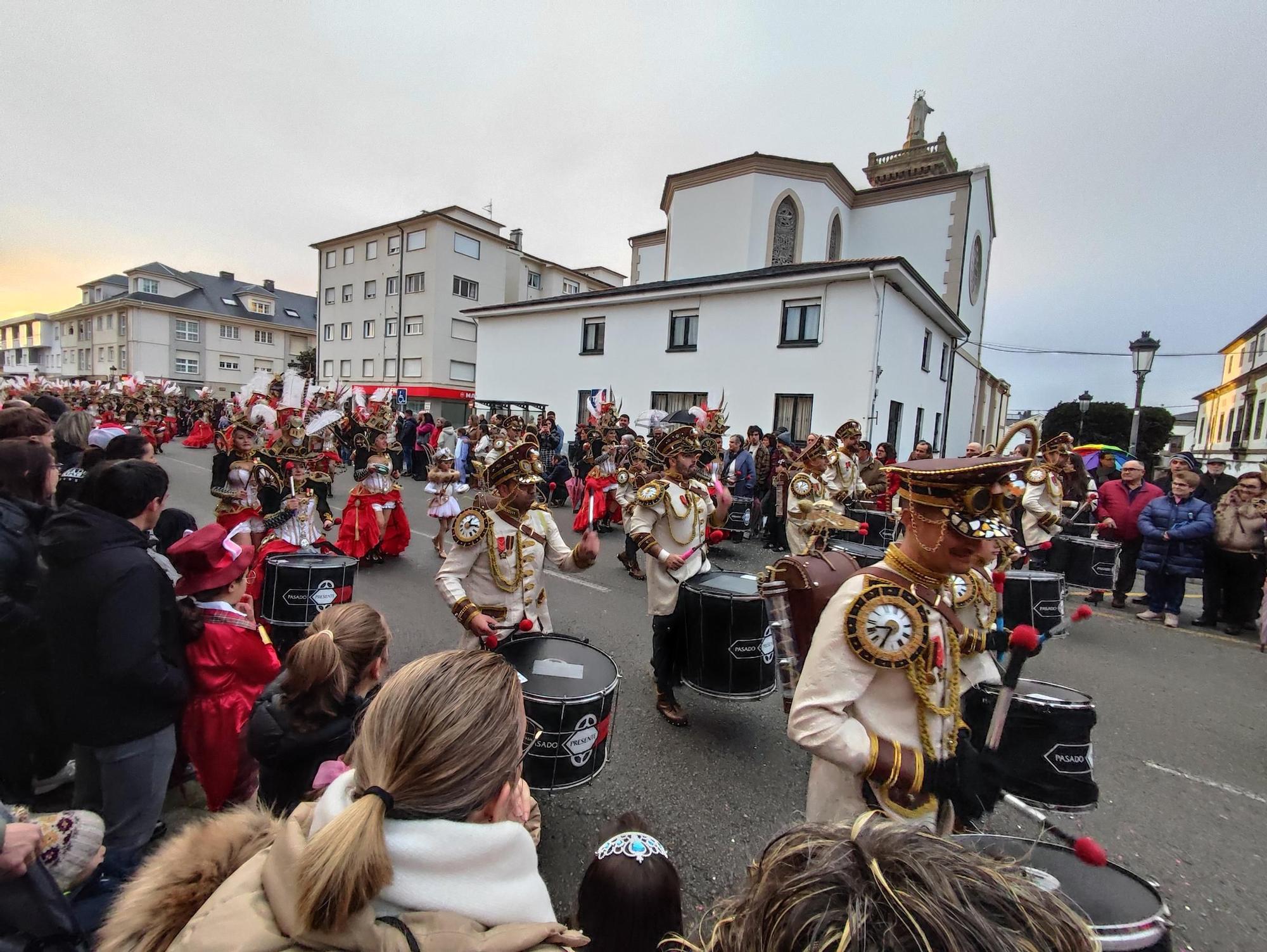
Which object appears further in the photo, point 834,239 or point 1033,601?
point 834,239

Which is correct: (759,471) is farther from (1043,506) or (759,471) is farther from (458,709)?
(458,709)

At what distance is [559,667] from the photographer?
2980mm

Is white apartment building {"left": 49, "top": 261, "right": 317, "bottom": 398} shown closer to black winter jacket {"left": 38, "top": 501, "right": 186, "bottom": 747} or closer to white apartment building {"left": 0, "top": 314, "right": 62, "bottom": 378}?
white apartment building {"left": 0, "top": 314, "right": 62, "bottom": 378}

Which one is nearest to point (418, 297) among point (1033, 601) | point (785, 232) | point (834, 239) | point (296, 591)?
point (785, 232)

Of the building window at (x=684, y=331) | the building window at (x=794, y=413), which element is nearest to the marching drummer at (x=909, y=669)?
the building window at (x=794, y=413)

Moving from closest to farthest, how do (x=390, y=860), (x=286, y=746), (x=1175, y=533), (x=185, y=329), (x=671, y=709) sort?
(x=390, y=860) < (x=286, y=746) < (x=671, y=709) < (x=1175, y=533) < (x=185, y=329)

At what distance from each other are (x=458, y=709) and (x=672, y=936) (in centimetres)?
60

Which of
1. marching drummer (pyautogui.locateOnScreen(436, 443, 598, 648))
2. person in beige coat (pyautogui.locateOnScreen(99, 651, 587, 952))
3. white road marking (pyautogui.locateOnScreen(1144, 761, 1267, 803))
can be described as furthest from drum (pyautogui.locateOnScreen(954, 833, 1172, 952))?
white road marking (pyautogui.locateOnScreen(1144, 761, 1267, 803))

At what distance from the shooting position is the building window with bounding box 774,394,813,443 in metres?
18.5

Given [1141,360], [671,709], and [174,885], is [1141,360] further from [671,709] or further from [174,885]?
[174,885]

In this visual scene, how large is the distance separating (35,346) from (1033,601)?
313 ft

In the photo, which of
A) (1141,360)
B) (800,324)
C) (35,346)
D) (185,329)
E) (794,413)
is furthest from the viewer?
(35,346)

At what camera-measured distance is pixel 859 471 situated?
36.7 feet

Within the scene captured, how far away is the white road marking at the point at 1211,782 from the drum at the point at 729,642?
2.79m
